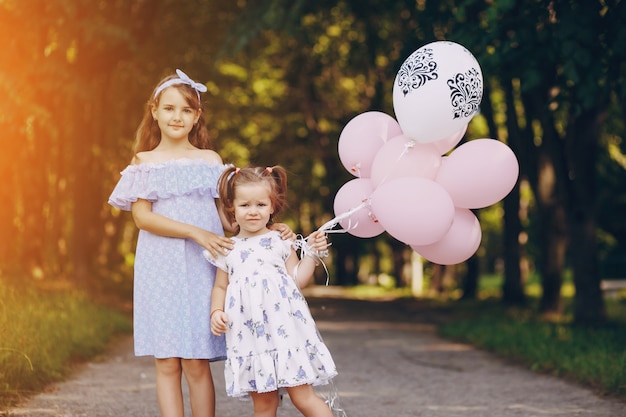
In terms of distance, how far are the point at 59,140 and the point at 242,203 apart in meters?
12.4

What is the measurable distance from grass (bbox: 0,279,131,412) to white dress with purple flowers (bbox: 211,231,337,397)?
2160 mm

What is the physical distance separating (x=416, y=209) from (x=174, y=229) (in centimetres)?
124

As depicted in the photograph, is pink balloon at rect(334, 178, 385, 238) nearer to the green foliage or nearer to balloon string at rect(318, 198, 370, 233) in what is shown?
balloon string at rect(318, 198, 370, 233)

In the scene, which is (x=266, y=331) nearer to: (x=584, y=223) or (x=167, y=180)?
(x=167, y=180)

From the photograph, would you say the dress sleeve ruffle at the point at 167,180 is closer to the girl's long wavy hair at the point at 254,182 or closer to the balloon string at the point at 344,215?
the girl's long wavy hair at the point at 254,182

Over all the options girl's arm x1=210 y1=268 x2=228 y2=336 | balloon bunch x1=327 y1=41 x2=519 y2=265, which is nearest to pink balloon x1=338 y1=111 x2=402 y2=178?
balloon bunch x1=327 y1=41 x2=519 y2=265

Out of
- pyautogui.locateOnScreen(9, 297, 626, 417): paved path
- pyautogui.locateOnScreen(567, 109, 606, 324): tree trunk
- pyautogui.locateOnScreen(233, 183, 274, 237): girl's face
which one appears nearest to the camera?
pyautogui.locateOnScreen(233, 183, 274, 237): girl's face

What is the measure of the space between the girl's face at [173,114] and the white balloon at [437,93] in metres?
1.13

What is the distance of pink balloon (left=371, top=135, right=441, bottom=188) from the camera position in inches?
188

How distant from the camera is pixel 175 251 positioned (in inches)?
190

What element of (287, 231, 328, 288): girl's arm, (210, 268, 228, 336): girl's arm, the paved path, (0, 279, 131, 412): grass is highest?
(287, 231, 328, 288): girl's arm

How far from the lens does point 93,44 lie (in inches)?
506

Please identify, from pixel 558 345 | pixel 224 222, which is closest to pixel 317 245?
pixel 224 222

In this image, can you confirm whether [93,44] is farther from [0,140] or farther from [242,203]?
[242,203]
